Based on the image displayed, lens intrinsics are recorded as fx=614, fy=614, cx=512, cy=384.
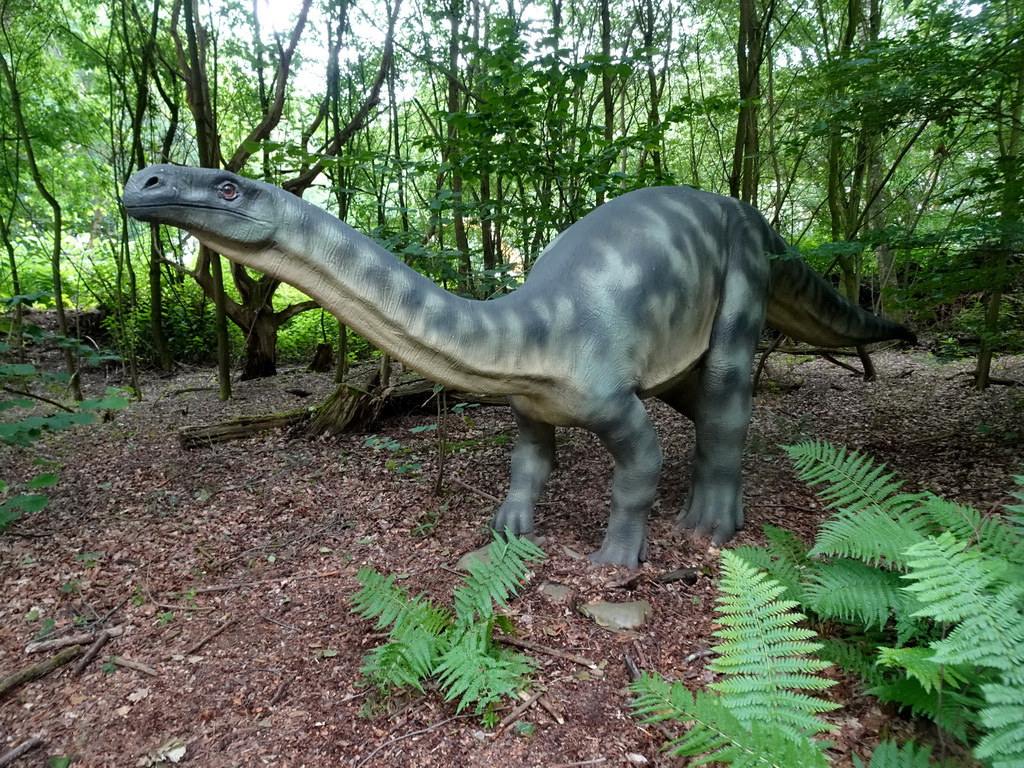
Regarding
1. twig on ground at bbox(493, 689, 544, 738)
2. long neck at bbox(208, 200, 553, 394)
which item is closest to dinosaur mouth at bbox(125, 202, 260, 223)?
long neck at bbox(208, 200, 553, 394)

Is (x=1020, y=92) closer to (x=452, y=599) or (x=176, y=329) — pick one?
(x=452, y=599)

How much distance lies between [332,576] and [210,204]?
173cm

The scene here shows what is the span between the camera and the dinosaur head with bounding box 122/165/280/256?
1531 millimetres

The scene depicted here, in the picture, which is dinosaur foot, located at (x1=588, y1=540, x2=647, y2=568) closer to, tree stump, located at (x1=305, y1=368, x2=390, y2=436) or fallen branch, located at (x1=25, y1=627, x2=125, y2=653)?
fallen branch, located at (x1=25, y1=627, x2=125, y2=653)

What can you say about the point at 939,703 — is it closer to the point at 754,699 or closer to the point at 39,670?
the point at 754,699

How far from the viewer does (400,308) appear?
1.89m

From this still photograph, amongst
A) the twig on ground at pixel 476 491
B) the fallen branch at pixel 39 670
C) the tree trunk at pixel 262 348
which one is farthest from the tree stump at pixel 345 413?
the tree trunk at pixel 262 348

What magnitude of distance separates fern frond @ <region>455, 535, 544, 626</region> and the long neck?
23.7 inches

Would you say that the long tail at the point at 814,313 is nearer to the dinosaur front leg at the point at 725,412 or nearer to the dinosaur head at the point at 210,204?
the dinosaur front leg at the point at 725,412

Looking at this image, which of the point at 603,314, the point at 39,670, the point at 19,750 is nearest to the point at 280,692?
the point at 19,750

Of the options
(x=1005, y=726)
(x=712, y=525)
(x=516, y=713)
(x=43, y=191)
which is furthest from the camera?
(x=43, y=191)

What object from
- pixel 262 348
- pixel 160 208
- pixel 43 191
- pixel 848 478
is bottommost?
pixel 848 478

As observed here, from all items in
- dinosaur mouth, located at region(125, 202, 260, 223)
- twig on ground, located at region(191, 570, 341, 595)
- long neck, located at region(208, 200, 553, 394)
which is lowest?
twig on ground, located at region(191, 570, 341, 595)

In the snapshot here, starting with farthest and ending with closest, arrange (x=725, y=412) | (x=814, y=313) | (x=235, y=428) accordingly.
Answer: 1. (x=235, y=428)
2. (x=814, y=313)
3. (x=725, y=412)
